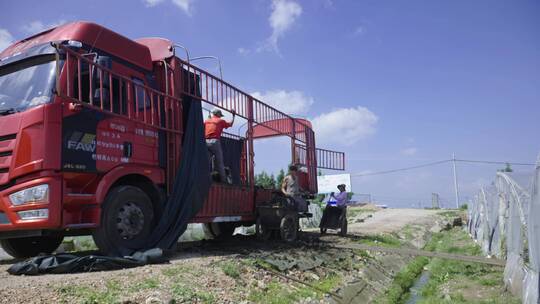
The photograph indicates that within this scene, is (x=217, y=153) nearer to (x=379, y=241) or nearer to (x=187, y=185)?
(x=187, y=185)

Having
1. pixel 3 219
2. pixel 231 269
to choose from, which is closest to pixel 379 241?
pixel 231 269

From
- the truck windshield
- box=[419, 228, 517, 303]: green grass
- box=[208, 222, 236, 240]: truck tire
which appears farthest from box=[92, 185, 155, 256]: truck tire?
box=[419, 228, 517, 303]: green grass

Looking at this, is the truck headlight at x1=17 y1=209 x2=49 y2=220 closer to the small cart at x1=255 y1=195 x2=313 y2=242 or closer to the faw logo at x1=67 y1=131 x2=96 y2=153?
the faw logo at x1=67 y1=131 x2=96 y2=153

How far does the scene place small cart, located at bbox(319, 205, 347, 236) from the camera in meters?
13.4

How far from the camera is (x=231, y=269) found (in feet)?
21.2

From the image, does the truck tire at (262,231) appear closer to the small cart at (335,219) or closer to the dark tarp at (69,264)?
the small cart at (335,219)

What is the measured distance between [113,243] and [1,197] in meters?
1.56

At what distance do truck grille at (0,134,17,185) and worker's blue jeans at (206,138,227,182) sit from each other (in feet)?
12.8

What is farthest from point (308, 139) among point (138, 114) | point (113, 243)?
point (113, 243)

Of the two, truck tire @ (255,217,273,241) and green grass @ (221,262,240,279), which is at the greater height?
truck tire @ (255,217,273,241)

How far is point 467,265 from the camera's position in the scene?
33.3 ft

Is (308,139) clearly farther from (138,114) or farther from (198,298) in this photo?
(198,298)

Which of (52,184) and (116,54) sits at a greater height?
(116,54)

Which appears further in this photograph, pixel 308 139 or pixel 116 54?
pixel 308 139
